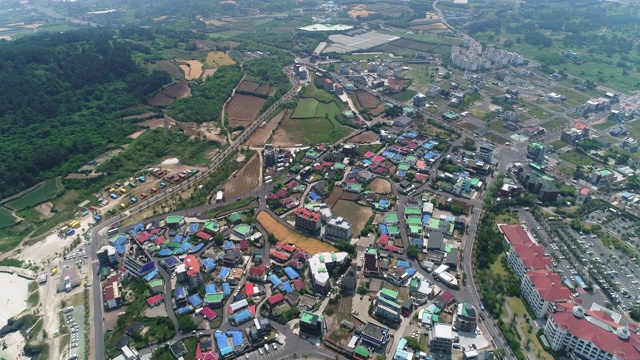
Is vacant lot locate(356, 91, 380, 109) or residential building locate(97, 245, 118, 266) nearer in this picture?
residential building locate(97, 245, 118, 266)

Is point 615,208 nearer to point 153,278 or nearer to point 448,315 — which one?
point 448,315

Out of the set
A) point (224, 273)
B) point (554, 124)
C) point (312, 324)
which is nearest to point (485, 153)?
point (554, 124)

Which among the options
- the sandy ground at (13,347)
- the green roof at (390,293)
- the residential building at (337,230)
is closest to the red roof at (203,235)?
the residential building at (337,230)

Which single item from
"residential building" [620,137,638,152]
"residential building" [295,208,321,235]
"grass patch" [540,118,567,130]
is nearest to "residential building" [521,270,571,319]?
"residential building" [295,208,321,235]

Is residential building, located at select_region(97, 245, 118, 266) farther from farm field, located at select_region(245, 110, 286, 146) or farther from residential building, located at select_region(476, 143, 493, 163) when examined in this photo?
residential building, located at select_region(476, 143, 493, 163)

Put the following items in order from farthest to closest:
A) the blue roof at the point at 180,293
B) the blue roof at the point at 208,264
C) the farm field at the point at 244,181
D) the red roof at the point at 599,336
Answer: the farm field at the point at 244,181 < the blue roof at the point at 208,264 < the blue roof at the point at 180,293 < the red roof at the point at 599,336

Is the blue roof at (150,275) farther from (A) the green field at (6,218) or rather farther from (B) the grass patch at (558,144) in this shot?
(B) the grass patch at (558,144)
